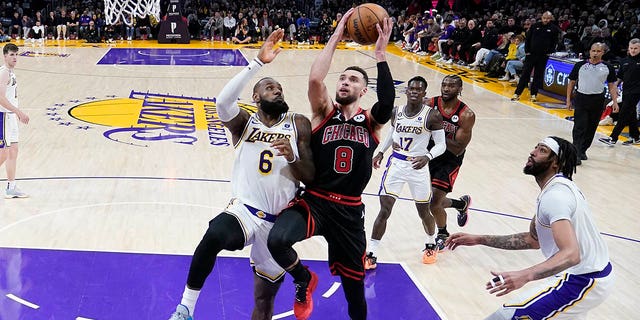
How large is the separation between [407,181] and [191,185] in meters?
3.33

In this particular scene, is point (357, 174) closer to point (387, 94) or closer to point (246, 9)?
point (387, 94)

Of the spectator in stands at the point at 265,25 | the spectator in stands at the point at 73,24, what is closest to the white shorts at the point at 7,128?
the spectator in stands at the point at 73,24

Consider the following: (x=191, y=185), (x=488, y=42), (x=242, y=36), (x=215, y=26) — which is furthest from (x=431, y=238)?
(x=215, y=26)

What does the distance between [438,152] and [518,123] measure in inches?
302

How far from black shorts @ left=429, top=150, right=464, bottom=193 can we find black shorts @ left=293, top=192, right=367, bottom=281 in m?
2.33

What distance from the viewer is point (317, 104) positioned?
4.76 m

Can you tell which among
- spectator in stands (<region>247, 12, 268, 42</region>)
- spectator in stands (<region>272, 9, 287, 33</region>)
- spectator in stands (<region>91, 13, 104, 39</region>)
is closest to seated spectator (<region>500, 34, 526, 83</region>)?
spectator in stands (<region>247, 12, 268, 42</region>)

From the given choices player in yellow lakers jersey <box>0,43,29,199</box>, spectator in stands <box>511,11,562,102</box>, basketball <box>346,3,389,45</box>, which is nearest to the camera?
basketball <box>346,3,389,45</box>

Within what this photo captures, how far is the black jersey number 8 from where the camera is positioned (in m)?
4.71

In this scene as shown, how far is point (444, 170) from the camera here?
23.0ft

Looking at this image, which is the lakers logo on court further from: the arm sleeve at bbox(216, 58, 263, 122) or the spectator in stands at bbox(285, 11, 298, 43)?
the spectator in stands at bbox(285, 11, 298, 43)

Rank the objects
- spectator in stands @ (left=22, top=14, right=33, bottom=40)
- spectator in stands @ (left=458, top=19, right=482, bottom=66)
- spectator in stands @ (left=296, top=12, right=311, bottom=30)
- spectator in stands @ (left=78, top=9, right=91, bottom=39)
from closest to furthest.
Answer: spectator in stands @ (left=458, top=19, right=482, bottom=66) < spectator in stands @ (left=22, top=14, right=33, bottom=40) < spectator in stands @ (left=78, top=9, right=91, bottom=39) < spectator in stands @ (left=296, top=12, right=311, bottom=30)

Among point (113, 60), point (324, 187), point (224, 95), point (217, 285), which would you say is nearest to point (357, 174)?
point (324, 187)

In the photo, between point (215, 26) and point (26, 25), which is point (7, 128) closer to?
point (26, 25)
